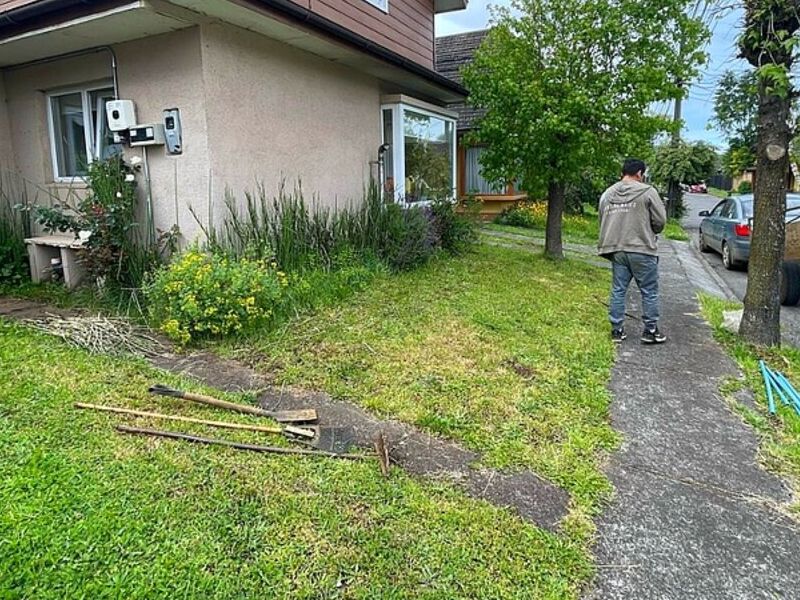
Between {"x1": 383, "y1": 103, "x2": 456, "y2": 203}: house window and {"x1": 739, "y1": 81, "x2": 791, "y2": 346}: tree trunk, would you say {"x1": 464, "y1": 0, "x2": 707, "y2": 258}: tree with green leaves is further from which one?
{"x1": 739, "y1": 81, "x2": 791, "y2": 346}: tree trunk

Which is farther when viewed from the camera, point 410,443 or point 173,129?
point 173,129

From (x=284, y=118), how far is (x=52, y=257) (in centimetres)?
351

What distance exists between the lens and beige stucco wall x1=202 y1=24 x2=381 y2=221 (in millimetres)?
6121

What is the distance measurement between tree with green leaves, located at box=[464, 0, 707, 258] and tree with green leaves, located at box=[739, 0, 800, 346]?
346 centimetres

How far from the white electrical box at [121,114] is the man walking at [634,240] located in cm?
536

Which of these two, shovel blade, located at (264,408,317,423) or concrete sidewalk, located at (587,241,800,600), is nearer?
concrete sidewalk, located at (587,241,800,600)

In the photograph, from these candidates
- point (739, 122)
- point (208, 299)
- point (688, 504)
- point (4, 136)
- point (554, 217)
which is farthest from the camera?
point (739, 122)

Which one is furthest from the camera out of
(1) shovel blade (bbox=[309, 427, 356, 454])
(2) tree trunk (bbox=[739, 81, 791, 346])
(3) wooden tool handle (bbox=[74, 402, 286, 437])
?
(2) tree trunk (bbox=[739, 81, 791, 346])

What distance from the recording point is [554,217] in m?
10.3

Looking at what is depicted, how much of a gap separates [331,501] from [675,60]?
8.96m

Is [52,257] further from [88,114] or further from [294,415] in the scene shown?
[294,415]

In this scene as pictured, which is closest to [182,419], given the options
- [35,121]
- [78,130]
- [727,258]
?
[78,130]

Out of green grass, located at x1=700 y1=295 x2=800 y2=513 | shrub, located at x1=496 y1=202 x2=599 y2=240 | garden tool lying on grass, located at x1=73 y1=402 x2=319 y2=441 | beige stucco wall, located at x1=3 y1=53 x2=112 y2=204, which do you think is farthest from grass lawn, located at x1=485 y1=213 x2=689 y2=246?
garden tool lying on grass, located at x1=73 y1=402 x2=319 y2=441

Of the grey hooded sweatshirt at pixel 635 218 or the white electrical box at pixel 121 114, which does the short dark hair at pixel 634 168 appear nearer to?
the grey hooded sweatshirt at pixel 635 218
